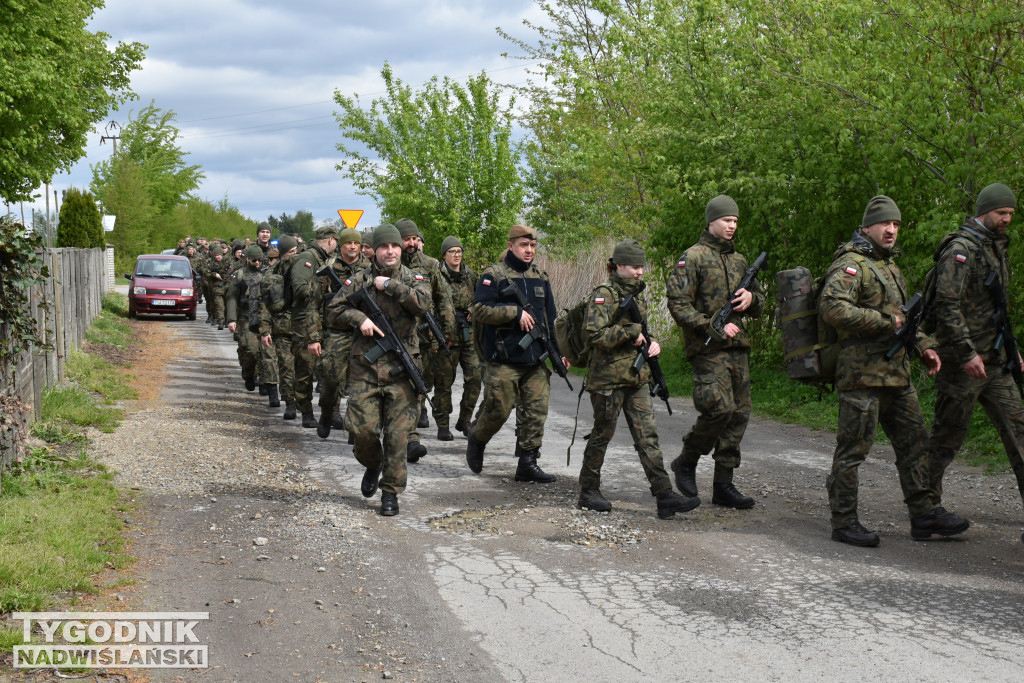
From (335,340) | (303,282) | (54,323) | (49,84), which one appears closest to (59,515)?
(335,340)

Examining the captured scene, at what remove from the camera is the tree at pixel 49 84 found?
26.3m

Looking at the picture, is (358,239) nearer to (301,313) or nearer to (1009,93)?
(301,313)

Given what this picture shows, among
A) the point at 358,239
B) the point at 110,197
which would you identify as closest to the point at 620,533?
the point at 358,239

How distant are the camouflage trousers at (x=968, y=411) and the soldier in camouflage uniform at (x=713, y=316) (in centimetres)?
123

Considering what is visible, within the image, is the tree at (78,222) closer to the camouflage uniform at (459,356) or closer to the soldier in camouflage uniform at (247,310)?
the soldier in camouflage uniform at (247,310)

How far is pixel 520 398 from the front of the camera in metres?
8.34

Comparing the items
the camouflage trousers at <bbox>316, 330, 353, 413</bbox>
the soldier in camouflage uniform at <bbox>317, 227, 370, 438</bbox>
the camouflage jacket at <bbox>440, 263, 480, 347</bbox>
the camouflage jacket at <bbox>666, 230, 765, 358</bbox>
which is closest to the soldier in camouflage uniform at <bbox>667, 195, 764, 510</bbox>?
the camouflage jacket at <bbox>666, 230, 765, 358</bbox>

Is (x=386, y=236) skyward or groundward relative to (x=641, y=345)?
skyward

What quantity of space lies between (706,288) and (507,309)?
66.3 inches

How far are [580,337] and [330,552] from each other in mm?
2400

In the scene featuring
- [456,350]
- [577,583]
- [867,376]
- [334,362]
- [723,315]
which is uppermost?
[723,315]

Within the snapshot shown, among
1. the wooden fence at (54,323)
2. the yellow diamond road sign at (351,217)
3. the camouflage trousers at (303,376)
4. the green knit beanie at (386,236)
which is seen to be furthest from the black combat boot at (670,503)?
the yellow diamond road sign at (351,217)

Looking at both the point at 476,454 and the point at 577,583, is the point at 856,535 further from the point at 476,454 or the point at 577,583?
the point at 476,454

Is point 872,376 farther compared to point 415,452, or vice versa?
point 415,452
